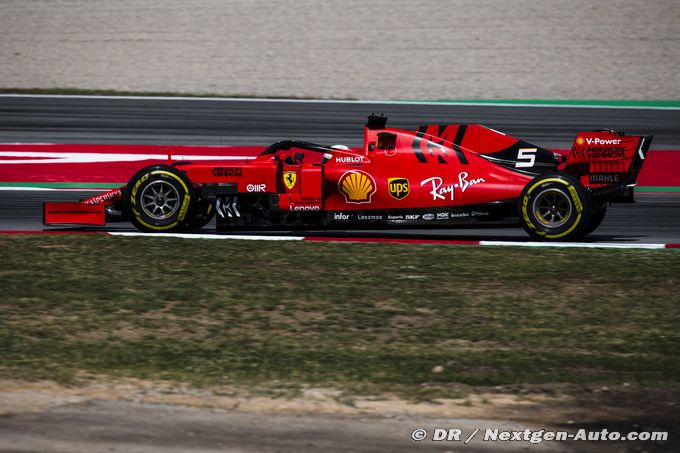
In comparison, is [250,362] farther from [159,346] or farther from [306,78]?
[306,78]

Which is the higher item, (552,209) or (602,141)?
(602,141)

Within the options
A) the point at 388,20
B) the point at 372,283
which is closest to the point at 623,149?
the point at 372,283

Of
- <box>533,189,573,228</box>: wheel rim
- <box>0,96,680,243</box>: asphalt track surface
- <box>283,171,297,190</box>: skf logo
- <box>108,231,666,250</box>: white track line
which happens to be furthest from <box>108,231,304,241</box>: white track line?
<box>0,96,680,243</box>: asphalt track surface

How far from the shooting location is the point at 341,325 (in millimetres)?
8695

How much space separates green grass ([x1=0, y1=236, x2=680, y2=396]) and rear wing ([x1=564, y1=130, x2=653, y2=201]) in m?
0.81

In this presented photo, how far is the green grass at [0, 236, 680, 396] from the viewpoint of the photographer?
7.57 metres

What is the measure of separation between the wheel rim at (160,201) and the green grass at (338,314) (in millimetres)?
560

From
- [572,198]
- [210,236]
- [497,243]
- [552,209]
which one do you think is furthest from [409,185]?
[210,236]

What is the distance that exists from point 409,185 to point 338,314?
342 centimetres

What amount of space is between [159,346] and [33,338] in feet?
3.24

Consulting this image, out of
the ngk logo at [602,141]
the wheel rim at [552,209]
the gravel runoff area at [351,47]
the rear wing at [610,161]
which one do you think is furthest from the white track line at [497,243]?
the gravel runoff area at [351,47]

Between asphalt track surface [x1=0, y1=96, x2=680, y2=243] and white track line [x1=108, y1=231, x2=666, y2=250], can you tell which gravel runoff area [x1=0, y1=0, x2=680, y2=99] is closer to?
asphalt track surface [x1=0, y1=96, x2=680, y2=243]

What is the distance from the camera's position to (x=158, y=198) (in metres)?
12.5

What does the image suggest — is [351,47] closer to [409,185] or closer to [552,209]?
[409,185]
